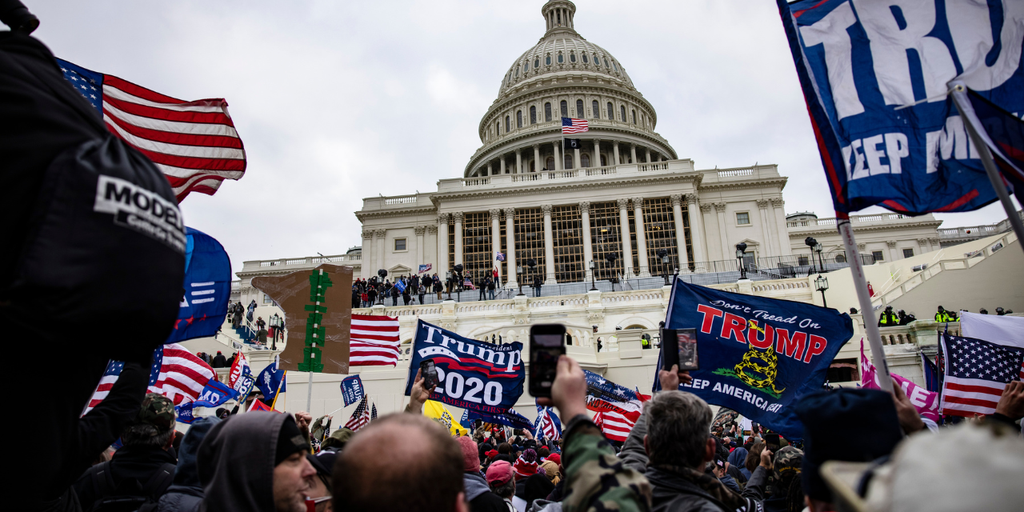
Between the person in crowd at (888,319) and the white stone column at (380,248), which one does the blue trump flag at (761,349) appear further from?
the white stone column at (380,248)

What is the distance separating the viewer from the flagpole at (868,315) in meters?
3.43

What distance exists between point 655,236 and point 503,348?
133 ft

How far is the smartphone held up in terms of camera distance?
233 centimetres

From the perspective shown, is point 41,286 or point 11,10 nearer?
point 41,286

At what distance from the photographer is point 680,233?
152 ft

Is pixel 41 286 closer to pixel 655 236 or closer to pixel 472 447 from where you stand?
pixel 472 447

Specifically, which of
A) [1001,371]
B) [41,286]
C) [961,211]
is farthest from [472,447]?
[1001,371]

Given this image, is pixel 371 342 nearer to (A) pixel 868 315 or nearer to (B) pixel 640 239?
(A) pixel 868 315

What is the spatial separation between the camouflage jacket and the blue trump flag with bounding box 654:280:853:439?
4279 mm

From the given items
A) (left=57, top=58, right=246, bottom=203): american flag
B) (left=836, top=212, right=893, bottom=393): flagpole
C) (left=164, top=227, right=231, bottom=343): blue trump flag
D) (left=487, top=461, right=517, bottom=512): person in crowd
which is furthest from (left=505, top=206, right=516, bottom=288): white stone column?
(left=836, top=212, right=893, bottom=393): flagpole

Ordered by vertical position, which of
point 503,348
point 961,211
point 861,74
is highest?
point 861,74

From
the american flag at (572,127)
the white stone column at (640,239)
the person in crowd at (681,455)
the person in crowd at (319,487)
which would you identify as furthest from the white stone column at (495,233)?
the person in crowd at (681,455)

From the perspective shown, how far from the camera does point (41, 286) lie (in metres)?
1.53

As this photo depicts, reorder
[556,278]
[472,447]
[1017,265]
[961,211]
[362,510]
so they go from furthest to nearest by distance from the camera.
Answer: [556,278]
[1017,265]
[472,447]
[961,211]
[362,510]
